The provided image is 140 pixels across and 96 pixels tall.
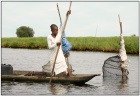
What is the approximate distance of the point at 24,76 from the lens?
15516 millimetres

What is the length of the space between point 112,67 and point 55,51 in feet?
10.7

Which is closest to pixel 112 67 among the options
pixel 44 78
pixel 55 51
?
pixel 44 78

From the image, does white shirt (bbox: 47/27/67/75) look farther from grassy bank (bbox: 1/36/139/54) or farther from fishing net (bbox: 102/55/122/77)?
grassy bank (bbox: 1/36/139/54)

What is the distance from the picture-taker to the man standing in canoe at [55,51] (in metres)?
14.3

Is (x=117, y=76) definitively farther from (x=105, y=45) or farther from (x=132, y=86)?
(x=105, y=45)

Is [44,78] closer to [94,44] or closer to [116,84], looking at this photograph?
[116,84]

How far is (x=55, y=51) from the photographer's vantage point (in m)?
14.7

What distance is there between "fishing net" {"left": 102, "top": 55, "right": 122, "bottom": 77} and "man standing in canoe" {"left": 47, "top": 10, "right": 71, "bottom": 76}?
234 cm

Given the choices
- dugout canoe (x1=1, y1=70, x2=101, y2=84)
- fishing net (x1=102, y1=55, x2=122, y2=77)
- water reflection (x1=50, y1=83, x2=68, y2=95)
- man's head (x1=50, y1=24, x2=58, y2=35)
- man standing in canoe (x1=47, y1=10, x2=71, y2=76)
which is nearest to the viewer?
water reflection (x1=50, y1=83, x2=68, y2=95)

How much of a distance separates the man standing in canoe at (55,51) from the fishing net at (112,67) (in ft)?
7.67

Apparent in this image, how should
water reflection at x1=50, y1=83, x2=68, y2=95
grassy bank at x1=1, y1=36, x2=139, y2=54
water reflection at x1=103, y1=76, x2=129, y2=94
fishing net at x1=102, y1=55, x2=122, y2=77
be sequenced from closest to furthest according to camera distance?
1. water reflection at x1=50, y1=83, x2=68, y2=95
2. water reflection at x1=103, y1=76, x2=129, y2=94
3. fishing net at x1=102, y1=55, x2=122, y2=77
4. grassy bank at x1=1, y1=36, x2=139, y2=54

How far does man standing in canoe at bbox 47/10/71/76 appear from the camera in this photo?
14.3 meters

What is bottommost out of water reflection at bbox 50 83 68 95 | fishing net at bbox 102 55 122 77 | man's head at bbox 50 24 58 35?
water reflection at bbox 50 83 68 95

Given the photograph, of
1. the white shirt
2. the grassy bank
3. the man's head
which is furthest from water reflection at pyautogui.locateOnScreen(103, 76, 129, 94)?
the grassy bank
